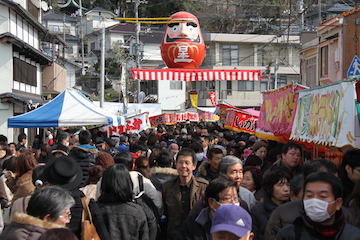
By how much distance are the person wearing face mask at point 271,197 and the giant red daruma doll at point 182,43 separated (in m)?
14.9

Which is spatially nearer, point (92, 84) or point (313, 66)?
point (313, 66)

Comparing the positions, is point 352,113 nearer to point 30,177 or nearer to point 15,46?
point 30,177

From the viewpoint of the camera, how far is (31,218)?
3.48m

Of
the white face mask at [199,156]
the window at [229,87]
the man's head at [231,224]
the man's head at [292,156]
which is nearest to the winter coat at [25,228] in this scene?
the man's head at [231,224]

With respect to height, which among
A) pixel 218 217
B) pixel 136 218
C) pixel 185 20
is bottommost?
pixel 136 218

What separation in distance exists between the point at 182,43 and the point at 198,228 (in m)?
16.0

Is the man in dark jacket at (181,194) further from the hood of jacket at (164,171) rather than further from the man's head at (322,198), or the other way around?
the man's head at (322,198)

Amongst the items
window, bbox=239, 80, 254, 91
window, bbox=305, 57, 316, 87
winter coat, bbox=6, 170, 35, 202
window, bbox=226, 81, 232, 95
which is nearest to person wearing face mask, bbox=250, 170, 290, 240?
winter coat, bbox=6, 170, 35, 202

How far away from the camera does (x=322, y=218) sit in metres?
3.30

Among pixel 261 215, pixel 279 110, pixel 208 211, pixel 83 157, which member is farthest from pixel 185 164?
pixel 279 110

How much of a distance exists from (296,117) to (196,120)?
2119 cm

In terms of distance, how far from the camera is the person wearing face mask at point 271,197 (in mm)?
4532

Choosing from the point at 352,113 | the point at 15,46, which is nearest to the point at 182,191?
the point at 352,113

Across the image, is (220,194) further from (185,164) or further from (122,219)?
(185,164)
